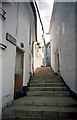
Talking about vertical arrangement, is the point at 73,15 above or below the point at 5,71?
above

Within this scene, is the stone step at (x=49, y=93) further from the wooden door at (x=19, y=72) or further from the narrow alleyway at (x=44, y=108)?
the wooden door at (x=19, y=72)

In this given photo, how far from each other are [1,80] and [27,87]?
392 centimetres

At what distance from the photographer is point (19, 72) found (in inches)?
329

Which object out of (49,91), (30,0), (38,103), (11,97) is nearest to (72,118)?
(38,103)

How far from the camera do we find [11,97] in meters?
6.64

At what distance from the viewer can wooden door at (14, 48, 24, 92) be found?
26.4ft

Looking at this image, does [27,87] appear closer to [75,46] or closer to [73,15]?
[75,46]

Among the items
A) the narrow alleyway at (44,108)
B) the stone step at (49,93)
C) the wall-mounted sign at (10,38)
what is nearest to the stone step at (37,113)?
the narrow alleyway at (44,108)

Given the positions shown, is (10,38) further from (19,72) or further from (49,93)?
(49,93)

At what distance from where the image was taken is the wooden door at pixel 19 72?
8.05 meters

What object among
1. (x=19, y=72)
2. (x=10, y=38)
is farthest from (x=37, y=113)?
(x=19, y=72)

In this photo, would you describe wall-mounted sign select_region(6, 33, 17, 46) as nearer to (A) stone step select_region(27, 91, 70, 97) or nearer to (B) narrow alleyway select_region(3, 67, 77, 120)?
(B) narrow alleyway select_region(3, 67, 77, 120)

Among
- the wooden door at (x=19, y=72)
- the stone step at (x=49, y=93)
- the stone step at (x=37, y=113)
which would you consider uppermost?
the wooden door at (x=19, y=72)

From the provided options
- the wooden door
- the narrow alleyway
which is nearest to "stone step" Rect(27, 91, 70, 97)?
the narrow alleyway
